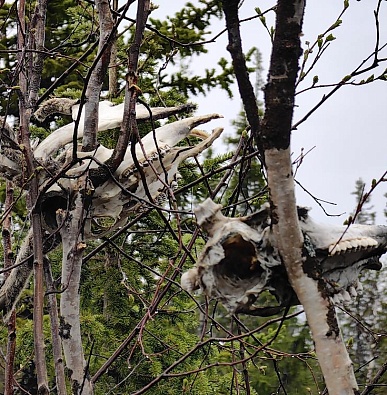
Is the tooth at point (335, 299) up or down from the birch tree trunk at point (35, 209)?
down

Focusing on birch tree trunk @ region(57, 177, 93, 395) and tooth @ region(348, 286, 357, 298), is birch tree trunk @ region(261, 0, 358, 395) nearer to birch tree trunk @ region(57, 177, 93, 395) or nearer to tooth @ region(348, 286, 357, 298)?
tooth @ region(348, 286, 357, 298)

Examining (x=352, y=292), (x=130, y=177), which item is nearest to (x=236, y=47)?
(x=352, y=292)

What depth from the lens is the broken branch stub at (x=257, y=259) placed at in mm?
1047

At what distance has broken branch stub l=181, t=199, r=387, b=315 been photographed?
1047 mm

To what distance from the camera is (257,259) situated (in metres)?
1.06

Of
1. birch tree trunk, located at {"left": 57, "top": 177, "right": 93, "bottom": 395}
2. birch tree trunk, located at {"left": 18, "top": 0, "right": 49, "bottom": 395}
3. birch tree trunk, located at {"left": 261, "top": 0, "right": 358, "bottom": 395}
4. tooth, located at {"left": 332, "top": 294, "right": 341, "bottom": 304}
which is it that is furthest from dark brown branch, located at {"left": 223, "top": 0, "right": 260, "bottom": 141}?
birch tree trunk, located at {"left": 18, "top": 0, "right": 49, "bottom": 395}

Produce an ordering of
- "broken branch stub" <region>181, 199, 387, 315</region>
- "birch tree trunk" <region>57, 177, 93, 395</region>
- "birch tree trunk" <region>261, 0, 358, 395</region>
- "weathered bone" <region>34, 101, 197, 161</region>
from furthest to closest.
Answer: "weathered bone" <region>34, 101, 197, 161</region> → "birch tree trunk" <region>57, 177, 93, 395</region> → "broken branch stub" <region>181, 199, 387, 315</region> → "birch tree trunk" <region>261, 0, 358, 395</region>

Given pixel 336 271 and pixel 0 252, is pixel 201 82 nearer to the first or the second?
pixel 0 252

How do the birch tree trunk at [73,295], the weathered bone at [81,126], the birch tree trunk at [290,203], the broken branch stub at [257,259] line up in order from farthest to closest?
the weathered bone at [81,126], the birch tree trunk at [73,295], the broken branch stub at [257,259], the birch tree trunk at [290,203]

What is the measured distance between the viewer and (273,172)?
3.19 feet

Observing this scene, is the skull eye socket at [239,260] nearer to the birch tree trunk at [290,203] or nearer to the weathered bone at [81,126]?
the birch tree trunk at [290,203]

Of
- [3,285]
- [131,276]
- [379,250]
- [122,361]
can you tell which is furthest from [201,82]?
[379,250]

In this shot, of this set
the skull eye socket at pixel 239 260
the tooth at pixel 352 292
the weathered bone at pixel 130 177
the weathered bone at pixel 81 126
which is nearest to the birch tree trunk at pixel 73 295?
the weathered bone at pixel 130 177

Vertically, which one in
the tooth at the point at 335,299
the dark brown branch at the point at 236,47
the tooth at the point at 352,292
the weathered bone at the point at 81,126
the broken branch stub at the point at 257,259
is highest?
the weathered bone at the point at 81,126
